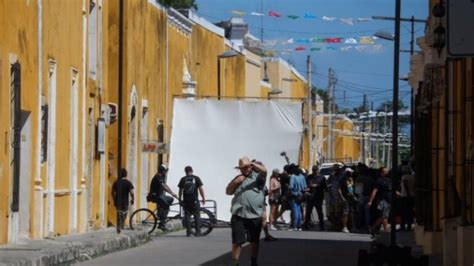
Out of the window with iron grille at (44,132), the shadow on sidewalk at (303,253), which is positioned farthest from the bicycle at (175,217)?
the window with iron grille at (44,132)

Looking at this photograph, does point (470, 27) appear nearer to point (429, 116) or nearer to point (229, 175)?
point (429, 116)

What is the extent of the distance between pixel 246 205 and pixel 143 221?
19405mm

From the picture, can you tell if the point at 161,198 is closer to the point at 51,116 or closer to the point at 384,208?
the point at 384,208

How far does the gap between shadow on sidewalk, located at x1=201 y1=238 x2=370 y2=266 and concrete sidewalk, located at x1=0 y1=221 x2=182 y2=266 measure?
2.33m

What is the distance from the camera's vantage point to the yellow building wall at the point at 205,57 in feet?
192

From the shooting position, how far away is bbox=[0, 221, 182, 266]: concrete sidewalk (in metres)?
21.5

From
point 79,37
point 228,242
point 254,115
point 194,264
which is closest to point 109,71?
point 254,115

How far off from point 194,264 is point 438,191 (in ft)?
20.8

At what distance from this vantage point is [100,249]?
89.9 ft

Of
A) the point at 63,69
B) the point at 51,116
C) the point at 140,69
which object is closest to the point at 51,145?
the point at 51,116

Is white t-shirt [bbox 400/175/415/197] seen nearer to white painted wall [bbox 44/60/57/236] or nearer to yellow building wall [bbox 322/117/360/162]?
white painted wall [bbox 44/60/57/236]

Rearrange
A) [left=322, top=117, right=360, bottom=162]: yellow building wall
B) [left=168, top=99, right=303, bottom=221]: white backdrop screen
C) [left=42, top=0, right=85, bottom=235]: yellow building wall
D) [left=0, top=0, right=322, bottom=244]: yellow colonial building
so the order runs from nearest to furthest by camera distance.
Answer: [left=0, top=0, right=322, bottom=244]: yellow colonial building → [left=42, top=0, right=85, bottom=235]: yellow building wall → [left=168, top=99, right=303, bottom=221]: white backdrop screen → [left=322, top=117, right=360, bottom=162]: yellow building wall

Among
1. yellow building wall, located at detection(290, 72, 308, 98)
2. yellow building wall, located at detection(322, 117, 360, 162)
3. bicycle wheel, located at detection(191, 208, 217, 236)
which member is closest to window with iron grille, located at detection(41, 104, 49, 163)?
bicycle wheel, located at detection(191, 208, 217, 236)

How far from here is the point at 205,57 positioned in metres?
61.0
